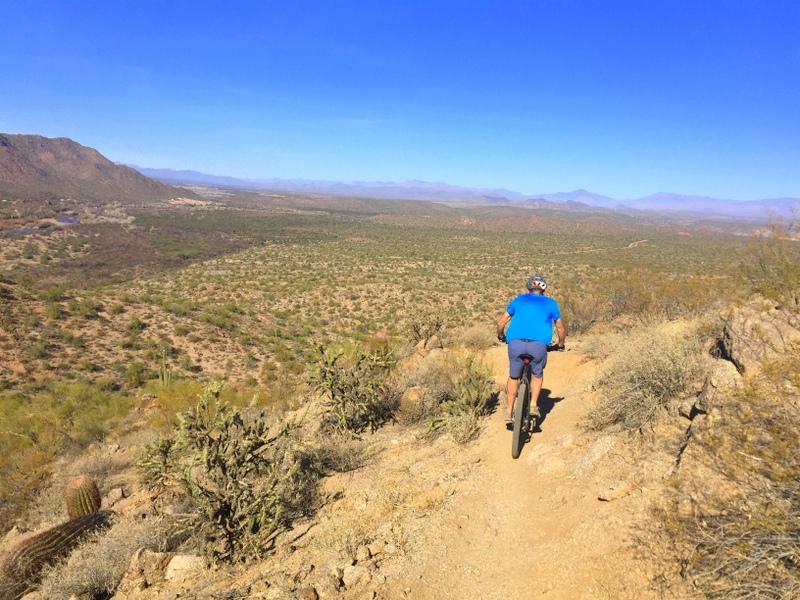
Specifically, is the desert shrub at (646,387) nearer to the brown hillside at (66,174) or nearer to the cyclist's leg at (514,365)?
the cyclist's leg at (514,365)

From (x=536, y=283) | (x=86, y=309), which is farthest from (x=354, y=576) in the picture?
(x=86, y=309)

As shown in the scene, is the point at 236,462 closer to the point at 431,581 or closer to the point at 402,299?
the point at 431,581

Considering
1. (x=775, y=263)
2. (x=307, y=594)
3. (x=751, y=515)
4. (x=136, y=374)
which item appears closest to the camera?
(x=751, y=515)

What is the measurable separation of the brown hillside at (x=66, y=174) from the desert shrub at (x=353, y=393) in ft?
418

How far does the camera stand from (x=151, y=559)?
393 cm

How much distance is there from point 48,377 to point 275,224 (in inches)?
2934

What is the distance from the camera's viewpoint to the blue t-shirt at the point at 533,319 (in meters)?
4.64

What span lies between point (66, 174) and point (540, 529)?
170061 millimetres

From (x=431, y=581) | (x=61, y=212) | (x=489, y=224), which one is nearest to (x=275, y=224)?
(x=61, y=212)

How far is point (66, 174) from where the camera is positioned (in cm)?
13325

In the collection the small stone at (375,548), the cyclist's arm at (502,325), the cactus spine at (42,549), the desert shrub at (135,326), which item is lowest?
the desert shrub at (135,326)

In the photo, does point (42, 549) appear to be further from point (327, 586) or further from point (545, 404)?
point (545, 404)

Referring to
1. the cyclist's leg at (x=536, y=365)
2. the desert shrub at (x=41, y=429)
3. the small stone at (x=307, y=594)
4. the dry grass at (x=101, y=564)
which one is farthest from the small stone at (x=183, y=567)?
the desert shrub at (x=41, y=429)

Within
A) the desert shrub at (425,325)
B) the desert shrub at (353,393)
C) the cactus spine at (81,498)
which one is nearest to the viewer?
the cactus spine at (81,498)
